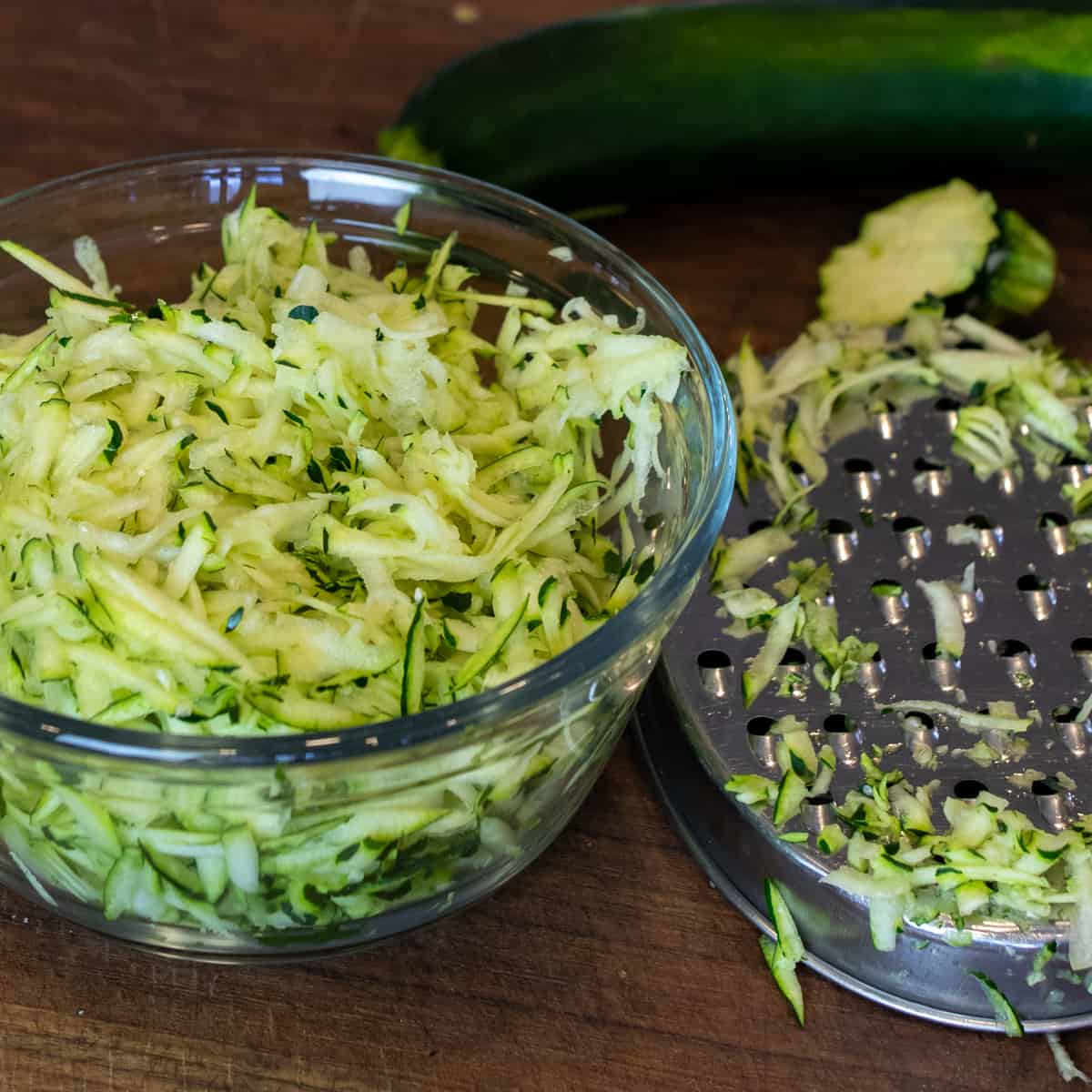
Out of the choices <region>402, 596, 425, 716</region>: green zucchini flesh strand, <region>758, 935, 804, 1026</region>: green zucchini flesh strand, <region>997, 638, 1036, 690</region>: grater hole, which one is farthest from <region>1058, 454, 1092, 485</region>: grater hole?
<region>402, 596, 425, 716</region>: green zucchini flesh strand

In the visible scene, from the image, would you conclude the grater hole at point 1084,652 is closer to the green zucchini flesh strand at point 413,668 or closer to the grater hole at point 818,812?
the grater hole at point 818,812

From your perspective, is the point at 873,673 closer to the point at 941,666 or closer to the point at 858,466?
the point at 941,666

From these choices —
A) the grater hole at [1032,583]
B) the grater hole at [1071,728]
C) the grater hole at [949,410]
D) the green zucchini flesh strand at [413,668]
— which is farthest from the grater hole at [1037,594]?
the green zucchini flesh strand at [413,668]

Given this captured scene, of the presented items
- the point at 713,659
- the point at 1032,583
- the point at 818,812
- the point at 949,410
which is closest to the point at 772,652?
the point at 713,659

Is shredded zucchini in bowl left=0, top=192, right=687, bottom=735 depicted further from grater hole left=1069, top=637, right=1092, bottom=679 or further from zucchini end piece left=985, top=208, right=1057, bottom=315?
zucchini end piece left=985, top=208, right=1057, bottom=315

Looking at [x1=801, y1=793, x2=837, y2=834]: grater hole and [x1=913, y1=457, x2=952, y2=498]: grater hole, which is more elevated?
[x1=913, y1=457, x2=952, y2=498]: grater hole

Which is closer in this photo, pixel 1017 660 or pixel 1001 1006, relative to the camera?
pixel 1001 1006

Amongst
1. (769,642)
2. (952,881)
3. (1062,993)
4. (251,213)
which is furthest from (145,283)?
(1062,993)
